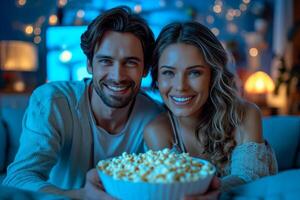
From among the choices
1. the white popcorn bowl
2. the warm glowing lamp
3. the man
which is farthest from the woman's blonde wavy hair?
the warm glowing lamp

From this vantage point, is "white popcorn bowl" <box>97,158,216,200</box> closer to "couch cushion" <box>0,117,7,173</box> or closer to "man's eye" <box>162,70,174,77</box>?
"man's eye" <box>162,70,174,77</box>

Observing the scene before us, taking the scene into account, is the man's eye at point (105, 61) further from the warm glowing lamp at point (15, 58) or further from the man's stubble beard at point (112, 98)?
the warm glowing lamp at point (15, 58)

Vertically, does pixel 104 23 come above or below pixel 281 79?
above

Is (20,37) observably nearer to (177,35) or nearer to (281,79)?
(281,79)

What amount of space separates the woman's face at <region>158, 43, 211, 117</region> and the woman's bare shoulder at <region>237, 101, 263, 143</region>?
0.53 ft

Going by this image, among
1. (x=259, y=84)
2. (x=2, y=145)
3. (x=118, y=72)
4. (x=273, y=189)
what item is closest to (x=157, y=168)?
(x=273, y=189)

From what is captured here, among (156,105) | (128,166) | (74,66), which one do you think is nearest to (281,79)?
(74,66)

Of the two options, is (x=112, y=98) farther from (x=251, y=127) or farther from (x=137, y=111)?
(x=251, y=127)

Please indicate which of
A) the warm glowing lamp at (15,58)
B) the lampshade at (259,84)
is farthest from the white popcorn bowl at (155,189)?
the warm glowing lamp at (15,58)

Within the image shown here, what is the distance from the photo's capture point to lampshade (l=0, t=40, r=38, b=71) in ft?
16.0

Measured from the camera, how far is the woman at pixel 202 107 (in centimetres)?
140

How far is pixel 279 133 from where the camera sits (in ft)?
7.79

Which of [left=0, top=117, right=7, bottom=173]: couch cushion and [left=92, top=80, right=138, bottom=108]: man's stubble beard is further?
[left=0, top=117, right=7, bottom=173]: couch cushion

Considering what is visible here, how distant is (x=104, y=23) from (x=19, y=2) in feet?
13.0
